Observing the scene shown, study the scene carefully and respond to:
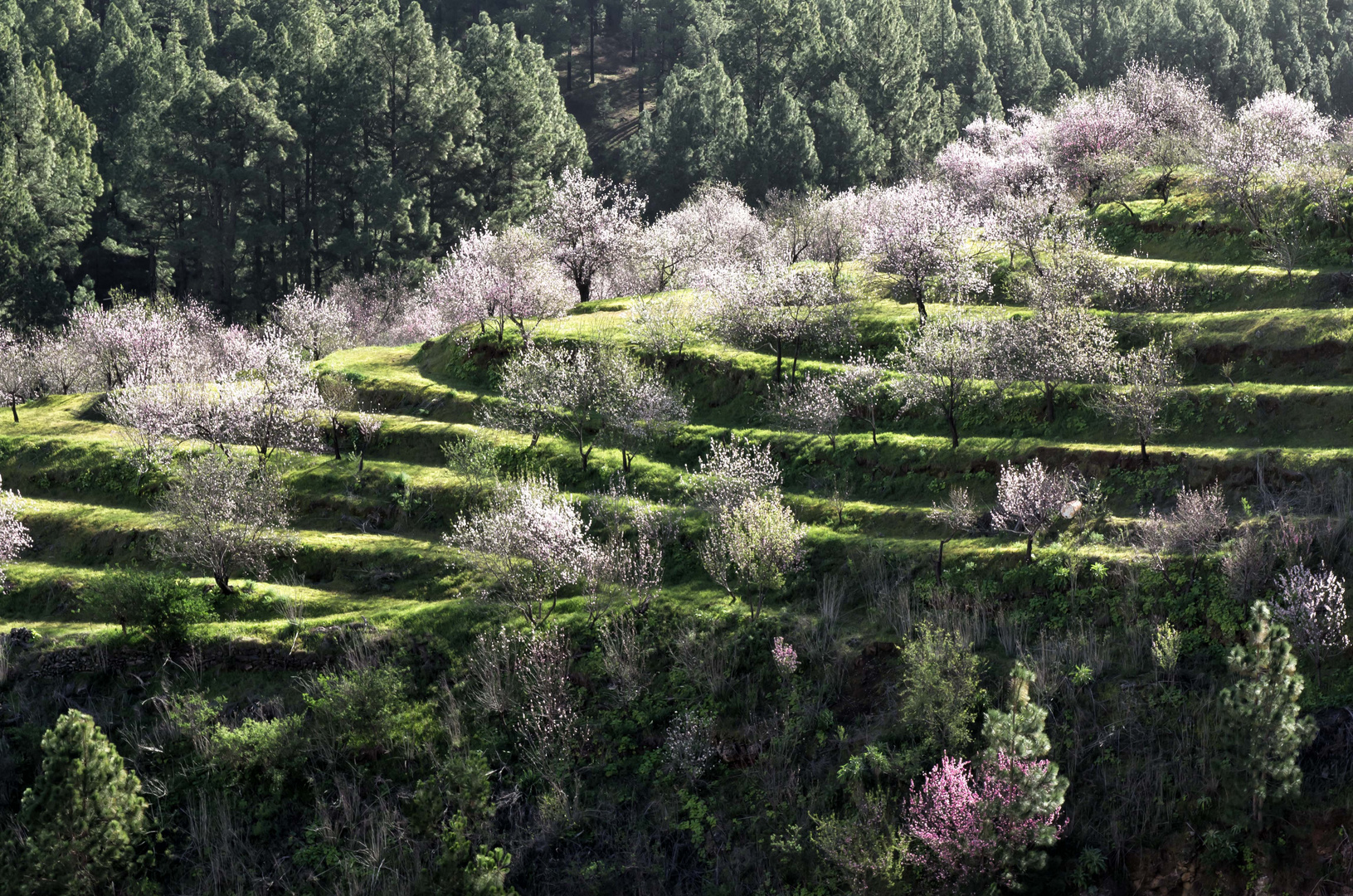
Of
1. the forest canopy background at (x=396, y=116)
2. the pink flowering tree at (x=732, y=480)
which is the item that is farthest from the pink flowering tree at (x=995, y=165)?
the pink flowering tree at (x=732, y=480)

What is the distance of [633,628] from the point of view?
1410 inches

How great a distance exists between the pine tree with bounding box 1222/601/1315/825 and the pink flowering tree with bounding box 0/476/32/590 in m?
44.1

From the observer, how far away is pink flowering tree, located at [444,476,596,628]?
3578 cm

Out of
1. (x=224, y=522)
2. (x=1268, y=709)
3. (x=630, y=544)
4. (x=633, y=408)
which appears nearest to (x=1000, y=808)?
(x=1268, y=709)

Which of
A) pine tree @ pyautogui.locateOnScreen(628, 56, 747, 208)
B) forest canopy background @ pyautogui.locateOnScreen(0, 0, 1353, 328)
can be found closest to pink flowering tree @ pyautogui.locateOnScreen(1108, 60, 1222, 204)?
forest canopy background @ pyautogui.locateOnScreen(0, 0, 1353, 328)

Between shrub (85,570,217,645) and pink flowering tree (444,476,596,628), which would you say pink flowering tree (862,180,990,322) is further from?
shrub (85,570,217,645)

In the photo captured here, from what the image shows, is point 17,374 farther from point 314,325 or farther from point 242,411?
point 242,411

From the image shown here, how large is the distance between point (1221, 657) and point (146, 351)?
58381 millimetres

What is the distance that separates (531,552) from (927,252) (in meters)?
26.5

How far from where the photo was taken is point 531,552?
118 feet

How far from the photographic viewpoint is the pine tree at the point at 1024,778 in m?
25.0

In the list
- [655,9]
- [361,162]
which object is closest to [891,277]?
[361,162]

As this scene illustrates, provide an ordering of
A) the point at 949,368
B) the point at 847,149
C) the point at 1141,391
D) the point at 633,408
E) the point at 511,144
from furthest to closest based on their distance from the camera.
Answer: the point at 511,144, the point at 847,149, the point at 633,408, the point at 949,368, the point at 1141,391

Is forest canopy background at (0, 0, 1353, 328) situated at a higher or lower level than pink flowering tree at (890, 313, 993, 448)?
higher
